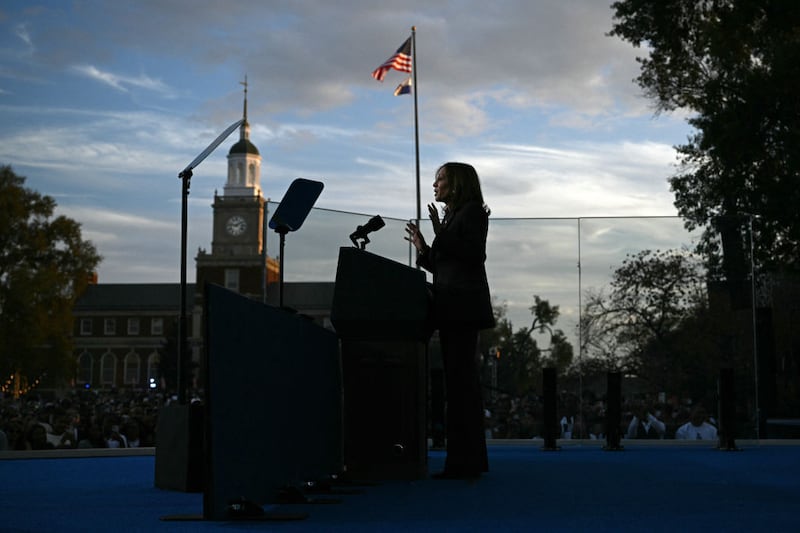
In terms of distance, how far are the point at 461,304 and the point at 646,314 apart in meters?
5.89

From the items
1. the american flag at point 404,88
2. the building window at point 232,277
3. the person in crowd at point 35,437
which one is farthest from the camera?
the building window at point 232,277

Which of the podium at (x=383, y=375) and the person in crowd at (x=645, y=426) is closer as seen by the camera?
the podium at (x=383, y=375)

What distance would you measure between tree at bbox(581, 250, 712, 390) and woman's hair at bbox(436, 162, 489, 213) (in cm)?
536

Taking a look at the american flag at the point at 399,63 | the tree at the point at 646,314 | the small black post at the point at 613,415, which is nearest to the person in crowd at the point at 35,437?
the small black post at the point at 613,415

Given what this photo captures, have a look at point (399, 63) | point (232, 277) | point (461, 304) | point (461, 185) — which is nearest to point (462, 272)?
point (461, 304)

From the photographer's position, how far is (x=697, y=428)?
10.2m

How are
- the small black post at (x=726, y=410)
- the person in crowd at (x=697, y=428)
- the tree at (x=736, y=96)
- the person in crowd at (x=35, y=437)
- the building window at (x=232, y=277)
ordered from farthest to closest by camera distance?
1. the building window at (x=232, y=277)
2. the tree at (x=736, y=96)
3. the person in crowd at (x=697, y=428)
4. the person in crowd at (x=35, y=437)
5. the small black post at (x=726, y=410)

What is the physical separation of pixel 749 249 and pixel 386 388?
6661 mm

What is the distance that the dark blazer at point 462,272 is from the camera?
5.25 metres

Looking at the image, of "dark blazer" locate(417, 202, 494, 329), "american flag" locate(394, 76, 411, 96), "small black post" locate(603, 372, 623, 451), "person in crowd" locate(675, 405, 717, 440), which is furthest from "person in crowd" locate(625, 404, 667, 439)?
"american flag" locate(394, 76, 411, 96)

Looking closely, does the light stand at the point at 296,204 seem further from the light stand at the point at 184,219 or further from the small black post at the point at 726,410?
the small black post at the point at 726,410

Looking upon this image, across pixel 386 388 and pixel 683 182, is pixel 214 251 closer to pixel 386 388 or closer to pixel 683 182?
pixel 683 182

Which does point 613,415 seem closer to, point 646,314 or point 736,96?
point 646,314

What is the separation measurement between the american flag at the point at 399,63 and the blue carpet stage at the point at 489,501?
66.8ft
